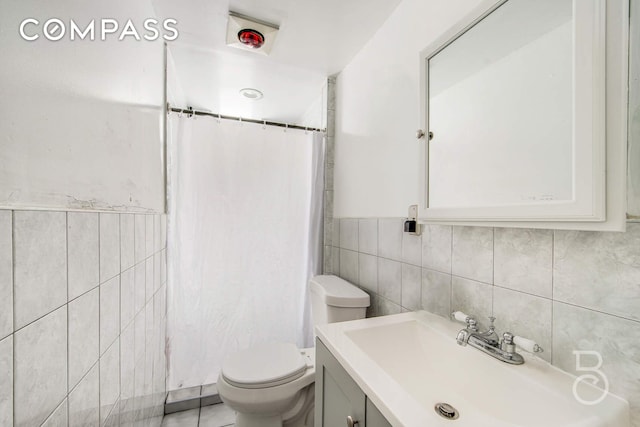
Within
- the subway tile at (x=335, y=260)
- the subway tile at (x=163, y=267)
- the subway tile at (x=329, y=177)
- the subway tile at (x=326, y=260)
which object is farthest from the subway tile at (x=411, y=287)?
the subway tile at (x=163, y=267)

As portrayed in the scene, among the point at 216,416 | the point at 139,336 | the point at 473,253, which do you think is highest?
the point at 473,253

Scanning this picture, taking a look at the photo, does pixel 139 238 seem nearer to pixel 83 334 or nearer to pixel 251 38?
pixel 83 334

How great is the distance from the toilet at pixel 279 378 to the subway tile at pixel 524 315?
2.03ft

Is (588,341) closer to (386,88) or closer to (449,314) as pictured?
(449,314)

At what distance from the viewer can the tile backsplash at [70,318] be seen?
413 mm

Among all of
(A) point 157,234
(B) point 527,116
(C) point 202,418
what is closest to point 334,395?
(B) point 527,116

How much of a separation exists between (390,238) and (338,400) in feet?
2.29

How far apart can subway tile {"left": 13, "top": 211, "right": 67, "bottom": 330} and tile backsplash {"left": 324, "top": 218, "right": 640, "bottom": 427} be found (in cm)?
107

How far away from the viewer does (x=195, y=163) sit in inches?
64.3

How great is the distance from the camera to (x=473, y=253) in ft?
2.73

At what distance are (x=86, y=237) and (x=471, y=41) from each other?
1.21 m

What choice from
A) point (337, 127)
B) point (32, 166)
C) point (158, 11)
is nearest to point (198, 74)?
point (158, 11)

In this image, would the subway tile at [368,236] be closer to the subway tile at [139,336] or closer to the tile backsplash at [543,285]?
the tile backsplash at [543,285]

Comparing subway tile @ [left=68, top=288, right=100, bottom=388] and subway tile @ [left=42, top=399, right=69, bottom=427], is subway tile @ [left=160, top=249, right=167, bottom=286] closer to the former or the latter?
subway tile @ [left=68, top=288, right=100, bottom=388]
